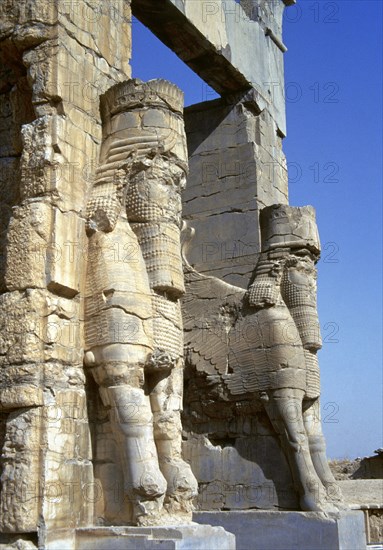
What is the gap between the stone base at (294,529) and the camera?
276 inches

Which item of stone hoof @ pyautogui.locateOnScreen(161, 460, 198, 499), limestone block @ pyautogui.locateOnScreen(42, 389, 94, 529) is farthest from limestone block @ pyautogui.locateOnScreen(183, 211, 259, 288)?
limestone block @ pyautogui.locateOnScreen(42, 389, 94, 529)

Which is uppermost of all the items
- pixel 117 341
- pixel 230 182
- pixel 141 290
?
pixel 230 182

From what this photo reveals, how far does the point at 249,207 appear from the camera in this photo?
8.66 meters

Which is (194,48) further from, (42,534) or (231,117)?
(42,534)

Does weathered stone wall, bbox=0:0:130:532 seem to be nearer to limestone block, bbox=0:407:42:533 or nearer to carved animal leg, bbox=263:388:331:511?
limestone block, bbox=0:407:42:533

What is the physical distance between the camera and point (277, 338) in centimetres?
777

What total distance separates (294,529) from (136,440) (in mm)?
2756

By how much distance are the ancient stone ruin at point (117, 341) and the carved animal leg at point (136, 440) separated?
0.01m

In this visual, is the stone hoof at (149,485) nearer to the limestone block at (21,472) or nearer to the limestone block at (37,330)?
the limestone block at (21,472)

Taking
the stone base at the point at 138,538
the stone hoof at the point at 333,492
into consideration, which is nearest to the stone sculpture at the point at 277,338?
the stone hoof at the point at 333,492

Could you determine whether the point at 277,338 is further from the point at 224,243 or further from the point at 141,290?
the point at 141,290

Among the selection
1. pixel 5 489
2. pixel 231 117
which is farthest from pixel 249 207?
pixel 5 489

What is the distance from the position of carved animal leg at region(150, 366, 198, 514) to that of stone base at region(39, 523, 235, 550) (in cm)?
23

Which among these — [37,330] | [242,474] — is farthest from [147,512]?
[242,474]
